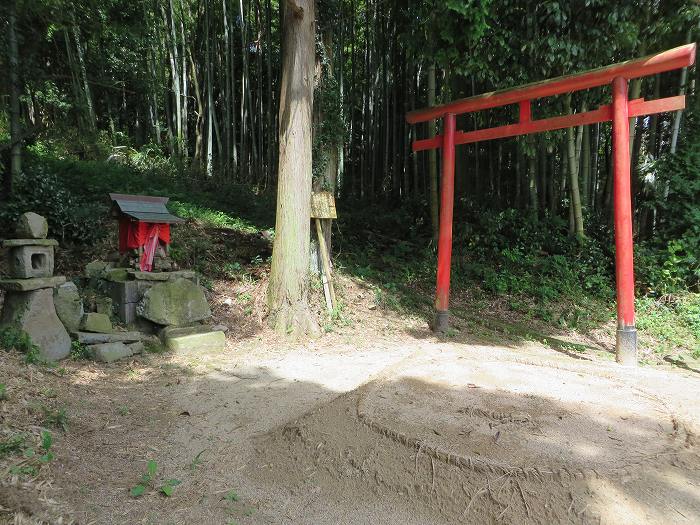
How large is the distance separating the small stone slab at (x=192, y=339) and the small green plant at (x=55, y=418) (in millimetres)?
1798

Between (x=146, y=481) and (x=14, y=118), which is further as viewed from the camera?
(x=14, y=118)

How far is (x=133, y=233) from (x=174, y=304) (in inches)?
34.5

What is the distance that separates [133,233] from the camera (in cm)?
492

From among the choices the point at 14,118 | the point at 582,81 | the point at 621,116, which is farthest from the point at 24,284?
the point at 621,116

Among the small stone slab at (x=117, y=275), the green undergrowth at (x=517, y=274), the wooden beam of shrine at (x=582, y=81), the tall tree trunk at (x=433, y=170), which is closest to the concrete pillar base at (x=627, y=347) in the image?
the green undergrowth at (x=517, y=274)

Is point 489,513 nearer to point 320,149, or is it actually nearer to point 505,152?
point 320,149

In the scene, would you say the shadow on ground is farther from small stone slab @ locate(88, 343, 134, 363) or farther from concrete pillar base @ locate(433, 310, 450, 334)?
concrete pillar base @ locate(433, 310, 450, 334)

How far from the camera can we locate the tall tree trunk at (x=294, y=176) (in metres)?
5.25

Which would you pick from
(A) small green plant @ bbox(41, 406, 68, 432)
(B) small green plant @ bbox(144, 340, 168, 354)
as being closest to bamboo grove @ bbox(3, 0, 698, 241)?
(B) small green plant @ bbox(144, 340, 168, 354)

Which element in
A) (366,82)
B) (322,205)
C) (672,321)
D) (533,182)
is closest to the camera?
(322,205)

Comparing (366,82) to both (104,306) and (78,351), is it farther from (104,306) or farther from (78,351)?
(78,351)

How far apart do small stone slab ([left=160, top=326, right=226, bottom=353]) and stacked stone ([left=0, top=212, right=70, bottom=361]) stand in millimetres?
883

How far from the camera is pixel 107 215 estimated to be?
6820 millimetres

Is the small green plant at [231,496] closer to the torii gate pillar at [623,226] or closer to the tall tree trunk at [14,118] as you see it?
the torii gate pillar at [623,226]
